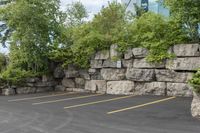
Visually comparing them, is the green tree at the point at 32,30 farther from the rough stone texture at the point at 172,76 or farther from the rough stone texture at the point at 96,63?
the rough stone texture at the point at 172,76


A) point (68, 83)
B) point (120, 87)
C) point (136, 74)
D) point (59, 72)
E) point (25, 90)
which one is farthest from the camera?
point (59, 72)

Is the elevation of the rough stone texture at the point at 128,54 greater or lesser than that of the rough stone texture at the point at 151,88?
greater

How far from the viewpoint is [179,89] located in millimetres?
15883

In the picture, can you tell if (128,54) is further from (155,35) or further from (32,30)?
(32,30)

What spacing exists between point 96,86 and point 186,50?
549 cm

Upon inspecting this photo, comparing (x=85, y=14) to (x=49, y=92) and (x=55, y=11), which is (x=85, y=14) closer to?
(x=55, y=11)

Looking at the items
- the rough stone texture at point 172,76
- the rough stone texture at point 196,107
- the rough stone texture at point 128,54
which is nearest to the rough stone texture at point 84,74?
the rough stone texture at point 128,54

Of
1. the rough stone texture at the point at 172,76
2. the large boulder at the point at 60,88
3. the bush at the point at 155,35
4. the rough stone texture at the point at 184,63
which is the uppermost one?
the bush at the point at 155,35

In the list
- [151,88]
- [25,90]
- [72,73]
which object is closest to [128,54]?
[151,88]

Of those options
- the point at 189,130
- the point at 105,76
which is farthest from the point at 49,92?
the point at 189,130

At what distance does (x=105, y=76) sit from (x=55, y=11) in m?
5.67

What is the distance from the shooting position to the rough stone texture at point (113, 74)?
719 inches

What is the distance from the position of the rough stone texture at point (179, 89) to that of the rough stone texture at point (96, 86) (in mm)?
3872

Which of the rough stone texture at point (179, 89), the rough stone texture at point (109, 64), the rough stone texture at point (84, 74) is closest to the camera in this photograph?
the rough stone texture at point (179, 89)
